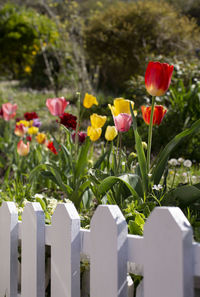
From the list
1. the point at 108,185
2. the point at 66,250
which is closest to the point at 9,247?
the point at 66,250

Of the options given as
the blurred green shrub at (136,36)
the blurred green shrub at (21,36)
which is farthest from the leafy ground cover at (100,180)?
the blurred green shrub at (21,36)

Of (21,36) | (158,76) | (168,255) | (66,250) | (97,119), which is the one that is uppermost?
(21,36)

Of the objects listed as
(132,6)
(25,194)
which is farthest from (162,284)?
(132,6)

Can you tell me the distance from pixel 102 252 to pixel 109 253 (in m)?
0.04

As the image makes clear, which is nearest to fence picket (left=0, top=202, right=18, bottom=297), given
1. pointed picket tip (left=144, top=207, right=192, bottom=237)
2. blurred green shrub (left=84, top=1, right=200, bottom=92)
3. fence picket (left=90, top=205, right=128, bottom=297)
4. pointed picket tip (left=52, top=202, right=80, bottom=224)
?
pointed picket tip (left=52, top=202, right=80, bottom=224)

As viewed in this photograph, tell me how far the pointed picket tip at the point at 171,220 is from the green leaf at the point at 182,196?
0.44 metres

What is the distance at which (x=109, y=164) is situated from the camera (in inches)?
80.6

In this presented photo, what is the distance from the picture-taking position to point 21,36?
11398mm

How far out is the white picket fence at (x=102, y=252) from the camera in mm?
973

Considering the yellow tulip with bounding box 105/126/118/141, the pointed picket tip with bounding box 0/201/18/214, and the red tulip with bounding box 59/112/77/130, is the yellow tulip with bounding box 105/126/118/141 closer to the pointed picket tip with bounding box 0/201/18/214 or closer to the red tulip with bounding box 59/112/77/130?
the red tulip with bounding box 59/112/77/130

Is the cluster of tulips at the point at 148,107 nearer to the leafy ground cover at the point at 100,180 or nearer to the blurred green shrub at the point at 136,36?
the leafy ground cover at the point at 100,180

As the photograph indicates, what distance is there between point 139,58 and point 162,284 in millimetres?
6386

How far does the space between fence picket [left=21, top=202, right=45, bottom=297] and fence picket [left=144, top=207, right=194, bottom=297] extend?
1.58ft

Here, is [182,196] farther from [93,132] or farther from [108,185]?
[93,132]
